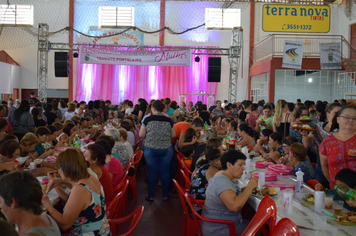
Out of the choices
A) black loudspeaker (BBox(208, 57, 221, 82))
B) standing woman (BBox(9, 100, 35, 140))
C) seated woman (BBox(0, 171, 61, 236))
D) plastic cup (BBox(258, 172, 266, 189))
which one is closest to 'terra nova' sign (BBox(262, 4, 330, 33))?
black loudspeaker (BBox(208, 57, 221, 82))

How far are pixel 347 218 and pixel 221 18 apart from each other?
1584cm

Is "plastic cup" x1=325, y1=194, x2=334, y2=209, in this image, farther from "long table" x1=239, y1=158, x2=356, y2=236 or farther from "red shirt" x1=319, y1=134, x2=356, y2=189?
"red shirt" x1=319, y1=134, x2=356, y2=189

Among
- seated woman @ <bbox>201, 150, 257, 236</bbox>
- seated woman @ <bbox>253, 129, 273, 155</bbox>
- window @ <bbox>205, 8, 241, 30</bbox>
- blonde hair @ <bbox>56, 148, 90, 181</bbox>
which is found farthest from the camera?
window @ <bbox>205, 8, 241, 30</bbox>

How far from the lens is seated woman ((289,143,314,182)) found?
4.05 meters

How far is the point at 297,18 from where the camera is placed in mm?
16484

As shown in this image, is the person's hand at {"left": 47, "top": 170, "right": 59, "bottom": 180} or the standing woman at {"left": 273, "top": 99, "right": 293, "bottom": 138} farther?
the standing woman at {"left": 273, "top": 99, "right": 293, "bottom": 138}

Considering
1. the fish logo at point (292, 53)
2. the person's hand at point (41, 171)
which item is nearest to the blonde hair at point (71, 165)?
the person's hand at point (41, 171)

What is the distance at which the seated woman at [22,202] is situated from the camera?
1.84 metres

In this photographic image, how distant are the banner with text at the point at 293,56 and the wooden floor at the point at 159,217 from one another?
8.32 metres

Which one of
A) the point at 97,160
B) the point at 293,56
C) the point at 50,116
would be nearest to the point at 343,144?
the point at 97,160

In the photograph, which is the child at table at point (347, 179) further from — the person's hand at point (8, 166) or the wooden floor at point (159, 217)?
the person's hand at point (8, 166)

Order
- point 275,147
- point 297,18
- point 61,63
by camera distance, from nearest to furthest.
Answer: point 275,147 < point 61,63 < point 297,18

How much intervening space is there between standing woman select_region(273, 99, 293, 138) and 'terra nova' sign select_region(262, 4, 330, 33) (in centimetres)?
1121

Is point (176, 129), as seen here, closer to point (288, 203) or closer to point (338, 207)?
point (288, 203)
